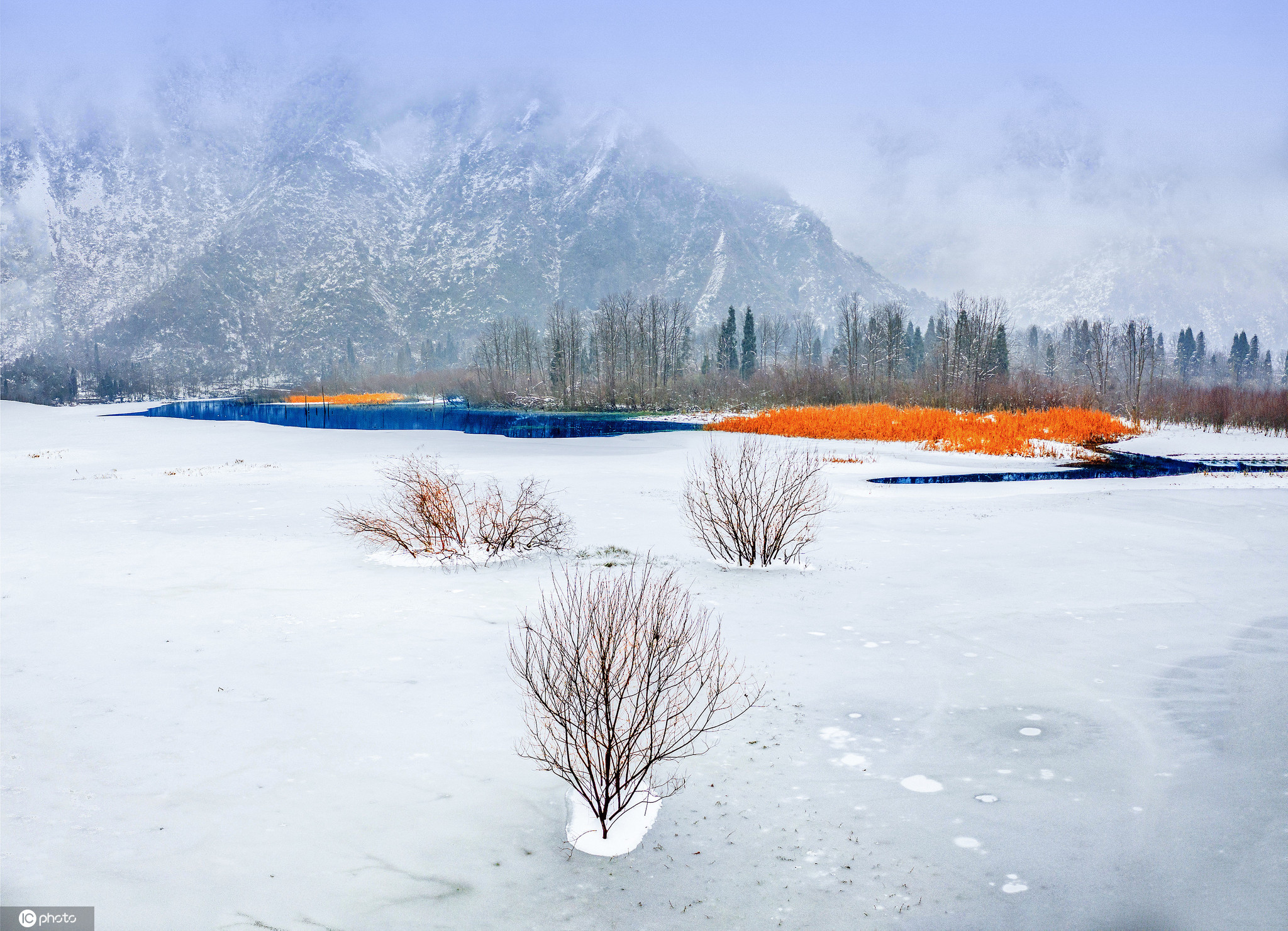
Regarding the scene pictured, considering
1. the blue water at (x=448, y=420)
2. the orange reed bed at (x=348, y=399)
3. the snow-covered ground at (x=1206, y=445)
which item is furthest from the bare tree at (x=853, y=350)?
the orange reed bed at (x=348, y=399)

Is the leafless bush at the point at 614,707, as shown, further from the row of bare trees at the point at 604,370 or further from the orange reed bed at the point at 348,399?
the orange reed bed at the point at 348,399

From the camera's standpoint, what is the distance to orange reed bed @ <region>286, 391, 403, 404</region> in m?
119

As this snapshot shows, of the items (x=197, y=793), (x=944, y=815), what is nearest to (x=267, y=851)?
(x=197, y=793)

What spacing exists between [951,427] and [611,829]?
3510 cm

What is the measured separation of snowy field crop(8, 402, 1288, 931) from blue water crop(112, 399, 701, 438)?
117 feet

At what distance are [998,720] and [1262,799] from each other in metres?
1.62

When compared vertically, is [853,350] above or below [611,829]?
above

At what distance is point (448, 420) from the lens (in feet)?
225

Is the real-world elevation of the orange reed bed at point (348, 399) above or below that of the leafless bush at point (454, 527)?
above

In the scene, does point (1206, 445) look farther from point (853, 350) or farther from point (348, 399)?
point (348, 399)

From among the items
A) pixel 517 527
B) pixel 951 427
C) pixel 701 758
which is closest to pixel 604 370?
pixel 951 427

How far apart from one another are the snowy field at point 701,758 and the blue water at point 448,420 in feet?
117

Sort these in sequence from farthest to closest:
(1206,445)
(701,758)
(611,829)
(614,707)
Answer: (1206,445) → (614,707) → (701,758) → (611,829)

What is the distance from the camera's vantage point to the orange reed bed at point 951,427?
3231 centimetres
